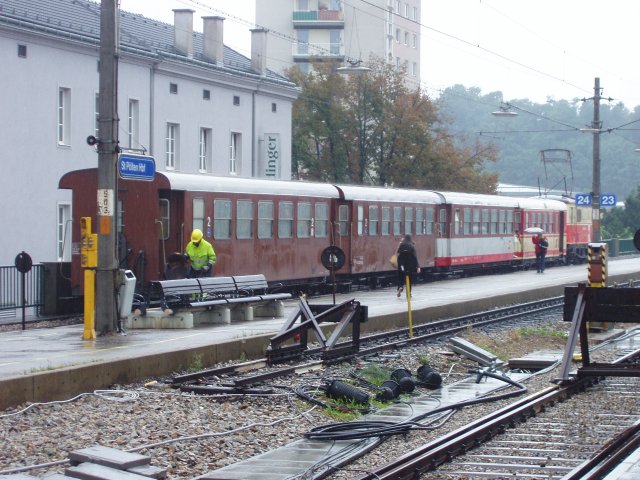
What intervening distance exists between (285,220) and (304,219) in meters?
1.17

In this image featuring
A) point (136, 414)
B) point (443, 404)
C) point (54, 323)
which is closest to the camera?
point (136, 414)

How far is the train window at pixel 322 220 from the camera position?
30.0 meters

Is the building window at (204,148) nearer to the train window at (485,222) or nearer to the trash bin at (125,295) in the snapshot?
the train window at (485,222)

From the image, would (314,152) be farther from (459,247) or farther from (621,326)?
(621,326)

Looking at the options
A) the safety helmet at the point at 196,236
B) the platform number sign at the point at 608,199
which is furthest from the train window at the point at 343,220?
the platform number sign at the point at 608,199

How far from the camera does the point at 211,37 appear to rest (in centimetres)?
4366

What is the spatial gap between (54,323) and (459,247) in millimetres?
20824

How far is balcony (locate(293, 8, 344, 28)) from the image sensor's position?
9569 cm

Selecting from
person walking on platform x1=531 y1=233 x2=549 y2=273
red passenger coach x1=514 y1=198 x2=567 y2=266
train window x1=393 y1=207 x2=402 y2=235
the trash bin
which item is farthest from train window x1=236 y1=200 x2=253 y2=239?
red passenger coach x1=514 y1=198 x2=567 y2=266

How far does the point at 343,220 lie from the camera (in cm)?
3147

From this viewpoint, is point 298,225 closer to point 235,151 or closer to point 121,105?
point 121,105

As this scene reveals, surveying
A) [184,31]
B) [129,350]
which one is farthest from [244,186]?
[184,31]

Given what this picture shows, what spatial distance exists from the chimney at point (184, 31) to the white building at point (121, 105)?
5cm

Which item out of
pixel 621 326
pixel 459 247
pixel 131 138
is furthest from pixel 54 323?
pixel 459 247
